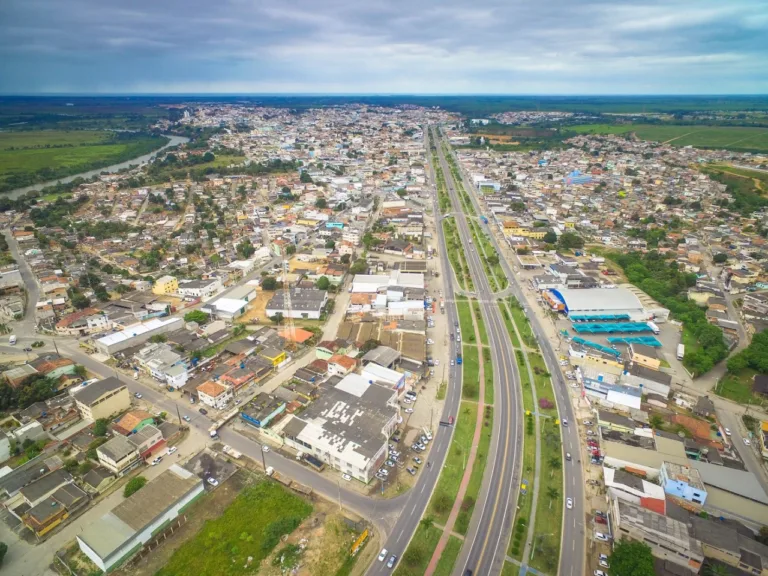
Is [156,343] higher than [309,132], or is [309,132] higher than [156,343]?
[309,132]

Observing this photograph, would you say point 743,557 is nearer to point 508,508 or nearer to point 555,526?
point 555,526

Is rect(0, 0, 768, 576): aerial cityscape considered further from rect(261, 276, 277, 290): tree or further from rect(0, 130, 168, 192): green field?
rect(0, 130, 168, 192): green field

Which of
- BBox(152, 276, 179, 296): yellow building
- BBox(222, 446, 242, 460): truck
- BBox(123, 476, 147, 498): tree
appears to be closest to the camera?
BBox(123, 476, 147, 498): tree

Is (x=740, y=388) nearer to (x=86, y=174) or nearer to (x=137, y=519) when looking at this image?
(x=137, y=519)

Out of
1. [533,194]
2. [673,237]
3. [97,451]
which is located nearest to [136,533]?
[97,451]

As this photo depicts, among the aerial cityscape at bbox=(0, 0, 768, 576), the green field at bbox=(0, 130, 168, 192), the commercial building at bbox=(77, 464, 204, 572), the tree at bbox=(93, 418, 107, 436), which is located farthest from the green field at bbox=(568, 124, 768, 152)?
the tree at bbox=(93, 418, 107, 436)
